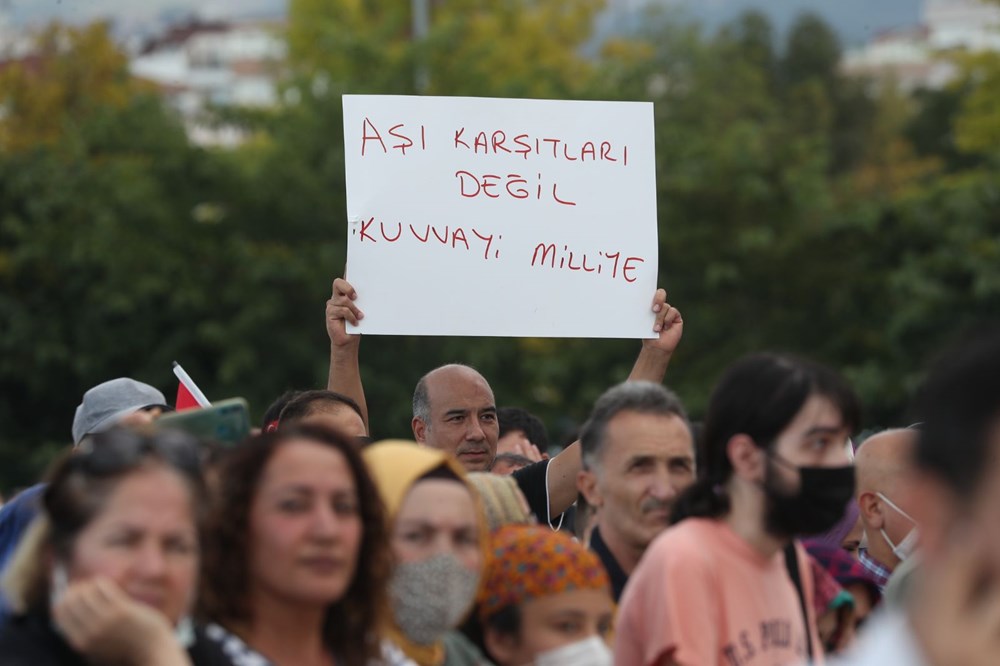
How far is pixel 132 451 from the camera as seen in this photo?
343cm

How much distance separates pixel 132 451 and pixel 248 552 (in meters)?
0.36

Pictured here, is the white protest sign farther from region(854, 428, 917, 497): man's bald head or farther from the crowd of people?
the crowd of people

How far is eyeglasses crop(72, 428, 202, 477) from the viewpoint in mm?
3396

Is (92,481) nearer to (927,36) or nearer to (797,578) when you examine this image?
(797,578)

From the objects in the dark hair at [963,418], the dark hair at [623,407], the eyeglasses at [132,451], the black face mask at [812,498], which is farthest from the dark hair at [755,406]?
the dark hair at [963,418]

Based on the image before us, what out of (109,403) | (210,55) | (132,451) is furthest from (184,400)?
(210,55)

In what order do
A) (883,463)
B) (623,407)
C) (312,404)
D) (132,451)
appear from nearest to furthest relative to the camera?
(132,451)
(623,407)
(883,463)
(312,404)

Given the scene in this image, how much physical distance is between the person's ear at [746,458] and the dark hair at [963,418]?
169cm

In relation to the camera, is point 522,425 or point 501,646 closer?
point 501,646

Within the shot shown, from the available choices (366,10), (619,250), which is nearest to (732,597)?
(619,250)

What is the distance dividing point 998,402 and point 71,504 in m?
1.80

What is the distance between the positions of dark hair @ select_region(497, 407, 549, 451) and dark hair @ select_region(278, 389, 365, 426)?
217 centimetres

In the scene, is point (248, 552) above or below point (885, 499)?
above

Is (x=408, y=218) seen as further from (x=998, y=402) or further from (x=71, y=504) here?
(x=998, y=402)
